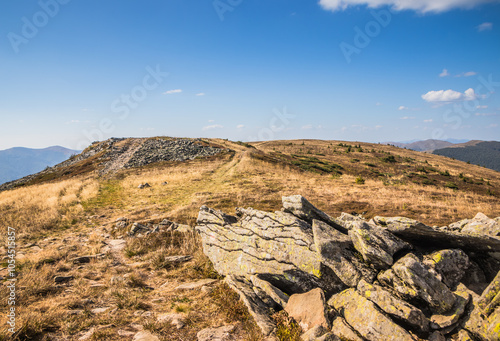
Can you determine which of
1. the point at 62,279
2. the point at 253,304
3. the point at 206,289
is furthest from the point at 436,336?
the point at 62,279

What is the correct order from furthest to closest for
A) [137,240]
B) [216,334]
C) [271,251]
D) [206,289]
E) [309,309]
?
[137,240] < [271,251] < [206,289] < [309,309] < [216,334]

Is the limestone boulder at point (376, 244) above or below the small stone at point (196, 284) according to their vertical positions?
above

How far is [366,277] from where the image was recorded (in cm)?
845

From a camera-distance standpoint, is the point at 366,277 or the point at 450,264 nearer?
the point at 450,264

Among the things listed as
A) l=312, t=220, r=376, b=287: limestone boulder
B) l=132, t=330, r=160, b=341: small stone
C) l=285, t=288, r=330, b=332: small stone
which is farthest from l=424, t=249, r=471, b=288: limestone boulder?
l=132, t=330, r=160, b=341: small stone

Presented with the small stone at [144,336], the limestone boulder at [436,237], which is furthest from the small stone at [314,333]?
the limestone boulder at [436,237]

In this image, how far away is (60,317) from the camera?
779 centimetres

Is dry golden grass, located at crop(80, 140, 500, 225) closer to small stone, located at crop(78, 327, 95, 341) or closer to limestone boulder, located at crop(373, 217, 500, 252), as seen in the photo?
limestone boulder, located at crop(373, 217, 500, 252)

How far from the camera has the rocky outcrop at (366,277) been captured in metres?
7.01

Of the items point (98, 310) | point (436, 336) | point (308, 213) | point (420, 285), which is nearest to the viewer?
point (436, 336)

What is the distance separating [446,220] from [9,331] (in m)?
25.1

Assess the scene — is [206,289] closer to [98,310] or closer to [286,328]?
[98,310]

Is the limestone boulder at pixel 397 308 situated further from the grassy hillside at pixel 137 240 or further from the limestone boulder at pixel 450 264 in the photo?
the grassy hillside at pixel 137 240

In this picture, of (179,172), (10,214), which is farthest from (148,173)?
(10,214)
